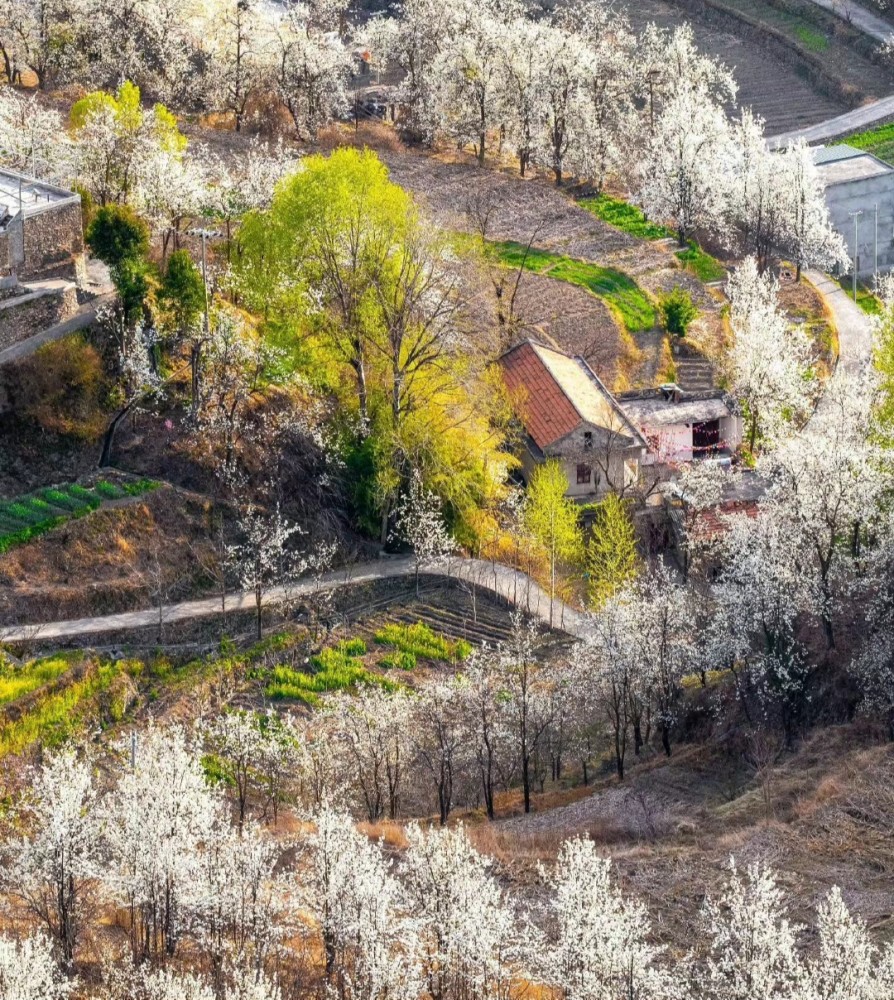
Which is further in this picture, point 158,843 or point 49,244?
point 49,244

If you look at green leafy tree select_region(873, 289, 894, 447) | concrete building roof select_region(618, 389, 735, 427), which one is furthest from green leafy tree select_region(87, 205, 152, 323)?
green leafy tree select_region(873, 289, 894, 447)

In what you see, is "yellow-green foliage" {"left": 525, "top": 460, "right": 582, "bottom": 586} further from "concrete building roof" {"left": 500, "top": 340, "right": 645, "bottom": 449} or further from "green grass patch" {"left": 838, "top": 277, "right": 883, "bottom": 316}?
"green grass patch" {"left": 838, "top": 277, "right": 883, "bottom": 316}

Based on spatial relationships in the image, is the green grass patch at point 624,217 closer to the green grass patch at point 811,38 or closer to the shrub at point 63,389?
the green grass patch at point 811,38

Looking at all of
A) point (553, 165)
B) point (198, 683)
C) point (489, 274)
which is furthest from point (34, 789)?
point (553, 165)

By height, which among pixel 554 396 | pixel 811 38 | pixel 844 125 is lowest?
pixel 554 396

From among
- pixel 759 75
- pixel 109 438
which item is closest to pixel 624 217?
pixel 759 75

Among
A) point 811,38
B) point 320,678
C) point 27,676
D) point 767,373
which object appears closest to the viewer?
point 27,676

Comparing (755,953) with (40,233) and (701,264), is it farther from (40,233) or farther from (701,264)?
(701,264)
